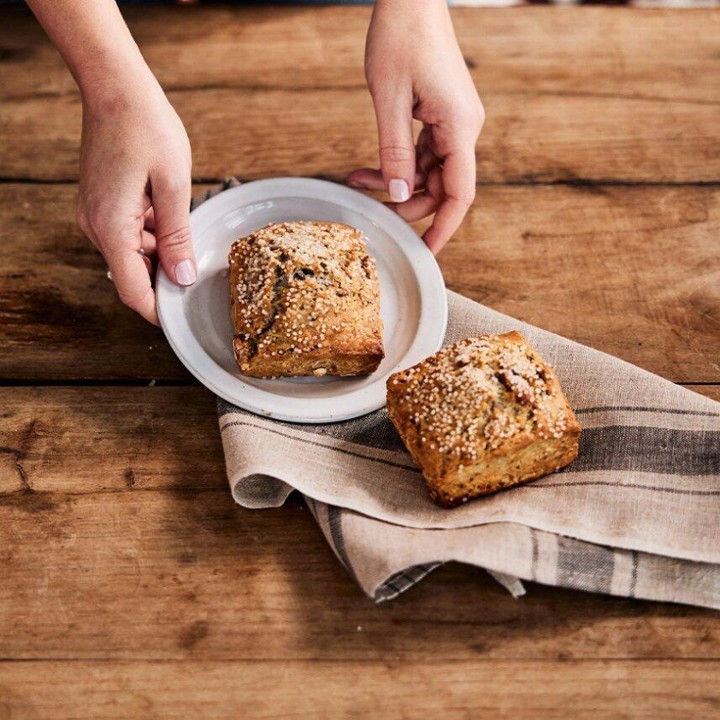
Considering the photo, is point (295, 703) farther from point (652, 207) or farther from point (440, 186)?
point (652, 207)

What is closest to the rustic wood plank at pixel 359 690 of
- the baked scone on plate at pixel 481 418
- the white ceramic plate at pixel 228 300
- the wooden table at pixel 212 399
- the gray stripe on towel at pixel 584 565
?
the wooden table at pixel 212 399

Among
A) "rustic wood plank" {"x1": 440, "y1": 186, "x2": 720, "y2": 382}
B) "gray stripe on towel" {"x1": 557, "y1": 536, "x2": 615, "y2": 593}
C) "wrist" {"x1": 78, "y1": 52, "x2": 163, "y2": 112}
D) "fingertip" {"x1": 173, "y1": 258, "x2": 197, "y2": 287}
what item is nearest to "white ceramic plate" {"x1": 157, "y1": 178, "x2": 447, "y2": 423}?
"fingertip" {"x1": 173, "y1": 258, "x2": 197, "y2": 287}

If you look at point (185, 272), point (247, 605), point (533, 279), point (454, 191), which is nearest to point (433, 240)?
point (454, 191)

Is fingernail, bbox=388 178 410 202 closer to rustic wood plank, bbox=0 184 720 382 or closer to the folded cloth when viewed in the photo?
rustic wood plank, bbox=0 184 720 382

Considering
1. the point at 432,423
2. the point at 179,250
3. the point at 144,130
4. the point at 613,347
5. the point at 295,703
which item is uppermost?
the point at 144,130

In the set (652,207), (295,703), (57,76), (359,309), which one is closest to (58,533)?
(295,703)

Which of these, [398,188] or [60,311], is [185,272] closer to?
[60,311]
